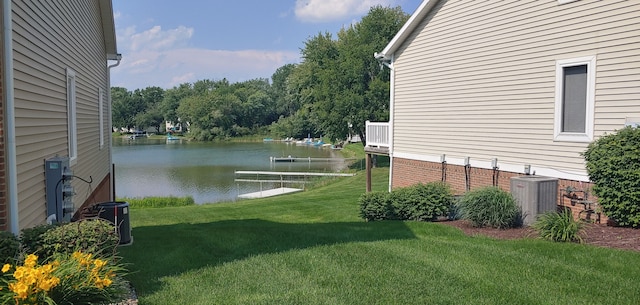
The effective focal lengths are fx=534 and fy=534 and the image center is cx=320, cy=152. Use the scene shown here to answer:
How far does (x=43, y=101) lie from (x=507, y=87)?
378 inches

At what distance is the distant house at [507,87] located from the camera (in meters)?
9.76

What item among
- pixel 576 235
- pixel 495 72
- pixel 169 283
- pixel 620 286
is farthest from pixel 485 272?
pixel 495 72

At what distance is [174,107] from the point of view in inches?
4628

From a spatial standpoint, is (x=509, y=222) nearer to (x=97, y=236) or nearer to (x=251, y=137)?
(x=97, y=236)

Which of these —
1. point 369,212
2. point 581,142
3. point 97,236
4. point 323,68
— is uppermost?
point 323,68

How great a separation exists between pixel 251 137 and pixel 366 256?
89158 millimetres

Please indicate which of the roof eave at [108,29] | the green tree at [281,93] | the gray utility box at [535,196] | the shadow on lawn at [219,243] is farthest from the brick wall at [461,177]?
the green tree at [281,93]

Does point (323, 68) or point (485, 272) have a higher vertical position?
point (323, 68)

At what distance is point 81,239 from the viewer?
208 inches

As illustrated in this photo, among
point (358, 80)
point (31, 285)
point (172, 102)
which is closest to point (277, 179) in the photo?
point (358, 80)

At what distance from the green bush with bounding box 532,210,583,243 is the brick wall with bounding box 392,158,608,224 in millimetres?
1705

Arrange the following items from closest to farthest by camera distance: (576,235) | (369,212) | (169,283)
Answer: (169,283)
(576,235)
(369,212)

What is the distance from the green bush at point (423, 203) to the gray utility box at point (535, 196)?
1594mm

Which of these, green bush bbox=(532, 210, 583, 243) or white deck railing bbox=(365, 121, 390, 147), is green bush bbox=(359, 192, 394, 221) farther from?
white deck railing bbox=(365, 121, 390, 147)
